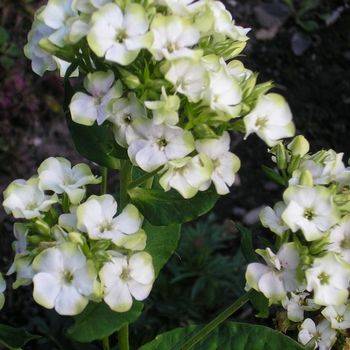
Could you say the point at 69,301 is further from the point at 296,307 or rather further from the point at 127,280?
the point at 296,307

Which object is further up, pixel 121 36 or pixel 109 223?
pixel 121 36

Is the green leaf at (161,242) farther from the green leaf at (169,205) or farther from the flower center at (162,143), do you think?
the flower center at (162,143)

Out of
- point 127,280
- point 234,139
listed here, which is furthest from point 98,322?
point 234,139

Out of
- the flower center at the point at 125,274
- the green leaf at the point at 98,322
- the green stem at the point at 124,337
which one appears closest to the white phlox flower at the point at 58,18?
the flower center at the point at 125,274

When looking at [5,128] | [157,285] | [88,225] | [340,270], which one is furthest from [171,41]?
[5,128]

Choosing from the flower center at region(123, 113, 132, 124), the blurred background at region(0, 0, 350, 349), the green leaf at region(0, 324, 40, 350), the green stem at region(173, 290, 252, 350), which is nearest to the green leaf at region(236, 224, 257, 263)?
the green stem at region(173, 290, 252, 350)

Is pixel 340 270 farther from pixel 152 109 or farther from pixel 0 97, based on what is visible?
pixel 0 97

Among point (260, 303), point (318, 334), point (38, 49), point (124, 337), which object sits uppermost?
point (38, 49)
